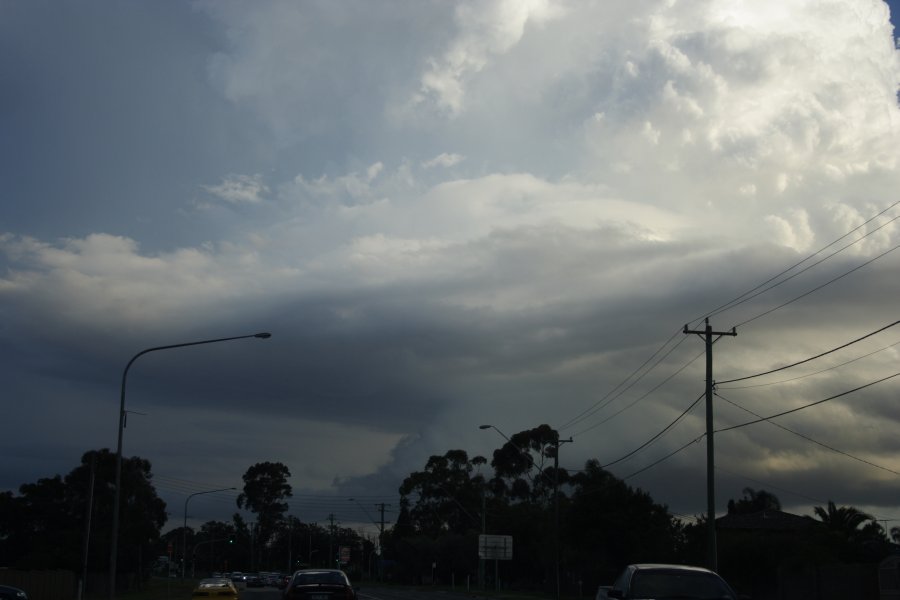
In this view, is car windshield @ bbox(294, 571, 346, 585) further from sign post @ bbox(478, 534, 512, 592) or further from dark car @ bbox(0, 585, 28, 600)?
sign post @ bbox(478, 534, 512, 592)

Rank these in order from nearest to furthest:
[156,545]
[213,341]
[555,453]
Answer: [213,341]
[555,453]
[156,545]

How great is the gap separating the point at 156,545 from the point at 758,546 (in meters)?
68.6

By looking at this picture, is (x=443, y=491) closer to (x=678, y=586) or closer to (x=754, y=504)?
(x=754, y=504)

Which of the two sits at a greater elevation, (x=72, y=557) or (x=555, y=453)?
(x=555, y=453)

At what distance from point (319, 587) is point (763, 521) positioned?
2417 inches

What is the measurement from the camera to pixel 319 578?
936 inches

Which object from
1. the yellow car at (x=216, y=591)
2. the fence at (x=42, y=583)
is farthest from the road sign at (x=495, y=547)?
the yellow car at (x=216, y=591)

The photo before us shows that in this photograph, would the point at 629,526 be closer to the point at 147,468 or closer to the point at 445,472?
the point at 147,468

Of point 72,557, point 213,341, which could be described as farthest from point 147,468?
point 213,341

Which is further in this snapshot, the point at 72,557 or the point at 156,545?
the point at 156,545

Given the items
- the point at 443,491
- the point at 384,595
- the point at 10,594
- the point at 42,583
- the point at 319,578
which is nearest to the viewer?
the point at 319,578

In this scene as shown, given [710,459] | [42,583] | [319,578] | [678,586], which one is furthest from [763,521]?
[678,586]

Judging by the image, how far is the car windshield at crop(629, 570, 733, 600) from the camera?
13102 millimetres

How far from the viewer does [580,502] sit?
68.6 metres
